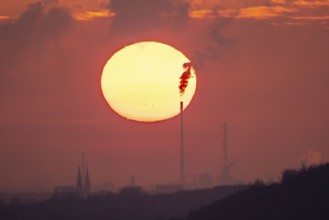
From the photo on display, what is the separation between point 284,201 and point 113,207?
1593 inches

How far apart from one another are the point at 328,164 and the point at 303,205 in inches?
224

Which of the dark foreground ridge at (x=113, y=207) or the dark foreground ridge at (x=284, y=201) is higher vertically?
the dark foreground ridge at (x=113, y=207)

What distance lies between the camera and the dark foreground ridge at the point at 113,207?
82.3m

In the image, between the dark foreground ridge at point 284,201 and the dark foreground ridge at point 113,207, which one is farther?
the dark foreground ridge at point 113,207

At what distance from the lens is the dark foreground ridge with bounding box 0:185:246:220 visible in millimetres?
82312

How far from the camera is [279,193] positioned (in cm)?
5100

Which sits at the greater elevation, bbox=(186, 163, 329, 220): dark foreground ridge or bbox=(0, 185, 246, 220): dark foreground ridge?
bbox=(0, 185, 246, 220): dark foreground ridge

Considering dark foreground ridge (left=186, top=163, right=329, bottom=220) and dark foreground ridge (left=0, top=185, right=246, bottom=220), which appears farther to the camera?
dark foreground ridge (left=0, top=185, right=246, bottom=220)

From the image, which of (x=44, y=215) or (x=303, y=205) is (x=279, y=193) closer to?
(x=303, y=205)

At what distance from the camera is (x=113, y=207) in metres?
88.9

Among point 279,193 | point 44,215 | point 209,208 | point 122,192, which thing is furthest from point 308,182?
point 122,192

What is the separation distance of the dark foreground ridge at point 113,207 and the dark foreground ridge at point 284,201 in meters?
24.7

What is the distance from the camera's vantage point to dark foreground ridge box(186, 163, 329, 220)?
4650 centimetres

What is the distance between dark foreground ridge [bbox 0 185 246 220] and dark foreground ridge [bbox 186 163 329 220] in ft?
81.2
